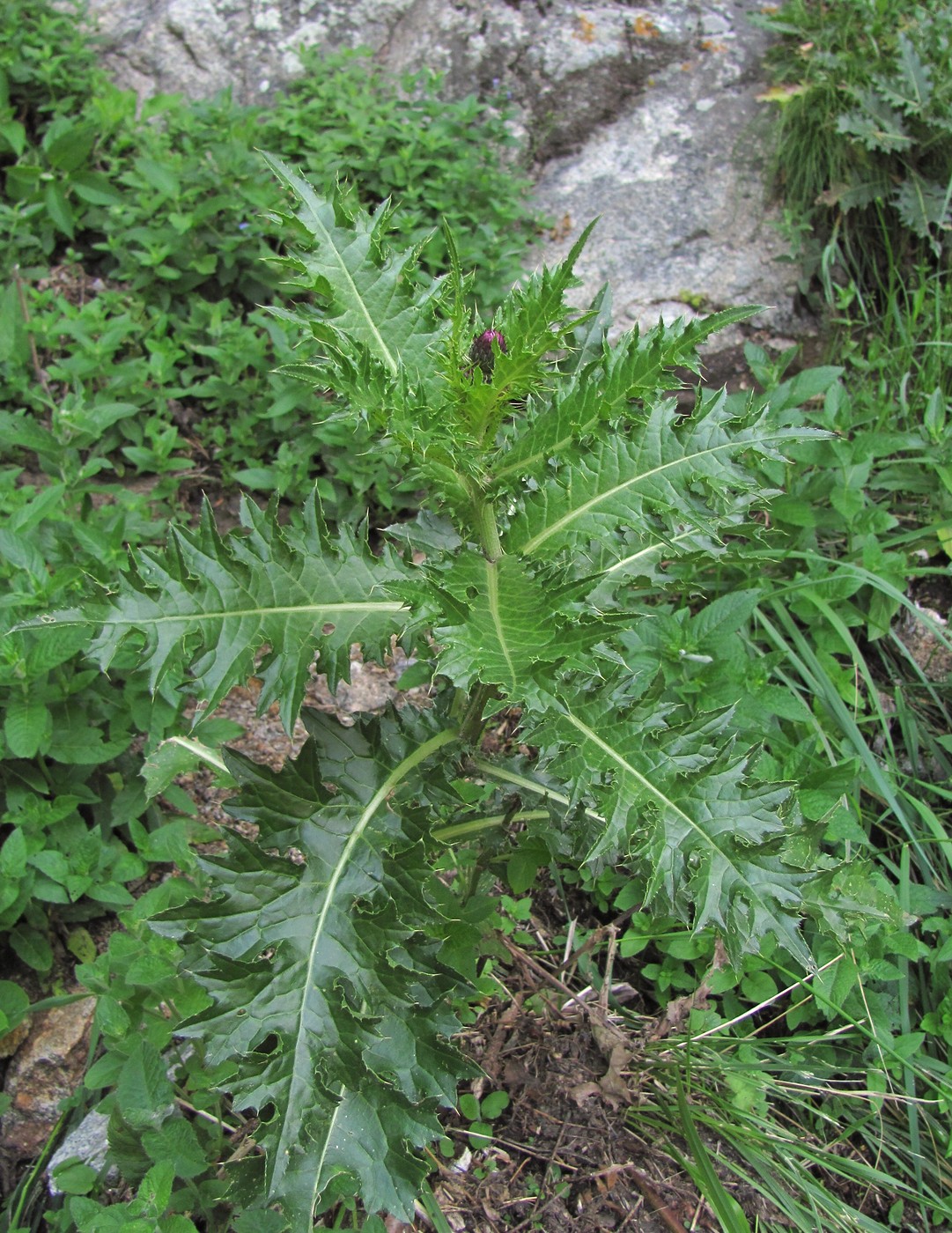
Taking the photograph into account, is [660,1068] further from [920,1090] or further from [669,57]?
[669,57]

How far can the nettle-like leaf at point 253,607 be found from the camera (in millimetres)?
1521

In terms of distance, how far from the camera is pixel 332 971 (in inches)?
58.4

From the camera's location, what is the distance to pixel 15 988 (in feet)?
6.95

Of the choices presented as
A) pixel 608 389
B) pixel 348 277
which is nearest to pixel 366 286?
A: pixel 348 277

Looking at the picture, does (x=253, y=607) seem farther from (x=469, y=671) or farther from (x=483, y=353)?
(x=483, y=353)

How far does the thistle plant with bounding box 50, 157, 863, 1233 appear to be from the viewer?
1.45 m

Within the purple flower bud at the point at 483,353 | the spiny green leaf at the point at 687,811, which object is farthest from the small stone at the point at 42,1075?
the purple flower bud at the point at 483,353

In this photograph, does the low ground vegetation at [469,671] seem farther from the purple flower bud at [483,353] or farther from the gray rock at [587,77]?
the gray rock at [587,77]

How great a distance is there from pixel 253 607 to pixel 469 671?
→ 0.46 metres

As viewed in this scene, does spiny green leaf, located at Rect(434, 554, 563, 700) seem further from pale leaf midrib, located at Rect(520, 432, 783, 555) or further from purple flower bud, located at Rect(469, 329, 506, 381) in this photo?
purple flower bud, located at Rect(469, 329, 506, 381)

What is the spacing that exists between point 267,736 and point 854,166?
3155mm

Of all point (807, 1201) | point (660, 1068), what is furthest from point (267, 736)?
point (807, 1201)

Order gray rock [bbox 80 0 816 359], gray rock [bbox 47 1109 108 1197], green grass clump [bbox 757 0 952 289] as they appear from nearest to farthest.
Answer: gray rock [bbox 47 1109 108 1197] < green grass clump [bbox 757 0 952 289] < gray rock [bbox 80 0 816 359]

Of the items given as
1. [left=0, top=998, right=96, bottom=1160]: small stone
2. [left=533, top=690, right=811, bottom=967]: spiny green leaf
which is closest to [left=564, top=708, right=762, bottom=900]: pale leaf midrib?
[left=533, top=690, right=811, bottom=967]: spiny green leaf
